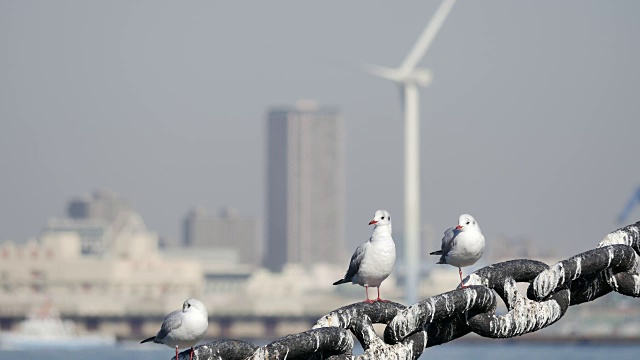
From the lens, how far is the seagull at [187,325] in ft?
14.4

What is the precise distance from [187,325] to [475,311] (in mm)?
783

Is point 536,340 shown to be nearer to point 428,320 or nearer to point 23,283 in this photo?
point 23,283

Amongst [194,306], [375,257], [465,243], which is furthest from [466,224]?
[194,306]

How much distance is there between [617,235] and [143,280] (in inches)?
5440

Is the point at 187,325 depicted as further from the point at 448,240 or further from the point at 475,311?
the point at 448,240

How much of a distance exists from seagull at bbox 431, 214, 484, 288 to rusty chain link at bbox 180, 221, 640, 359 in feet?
3.38

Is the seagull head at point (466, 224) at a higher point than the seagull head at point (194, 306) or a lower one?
higher

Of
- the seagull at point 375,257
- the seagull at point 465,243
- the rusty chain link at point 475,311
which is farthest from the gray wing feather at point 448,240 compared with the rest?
the rusty chain link at point 475,311

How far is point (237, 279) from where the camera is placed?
584 feet

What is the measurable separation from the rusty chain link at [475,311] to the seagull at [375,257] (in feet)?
3.53

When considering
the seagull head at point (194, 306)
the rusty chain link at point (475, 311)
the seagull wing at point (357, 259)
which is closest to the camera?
the rusty chain link at point (475, 311)

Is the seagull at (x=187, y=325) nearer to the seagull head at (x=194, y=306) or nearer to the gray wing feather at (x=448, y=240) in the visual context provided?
the seagull head at (x=194, y=306)

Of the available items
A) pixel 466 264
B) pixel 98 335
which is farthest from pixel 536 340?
pixel 466 264

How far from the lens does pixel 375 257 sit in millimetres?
5461
